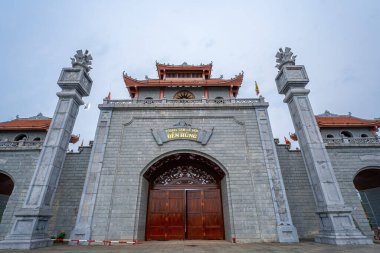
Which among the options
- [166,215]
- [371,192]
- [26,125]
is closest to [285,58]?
[166,215]

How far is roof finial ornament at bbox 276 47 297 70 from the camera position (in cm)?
1088

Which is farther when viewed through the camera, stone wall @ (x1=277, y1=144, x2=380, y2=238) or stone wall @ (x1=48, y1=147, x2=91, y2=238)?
stone wall @ (x1=277, y1=144, x2=380, y2=238)

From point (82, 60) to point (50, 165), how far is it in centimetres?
577

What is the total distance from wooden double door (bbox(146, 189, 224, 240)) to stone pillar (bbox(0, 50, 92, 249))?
466cm

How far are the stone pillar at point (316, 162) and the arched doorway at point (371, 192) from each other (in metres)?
8.00

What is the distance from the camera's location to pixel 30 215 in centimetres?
738

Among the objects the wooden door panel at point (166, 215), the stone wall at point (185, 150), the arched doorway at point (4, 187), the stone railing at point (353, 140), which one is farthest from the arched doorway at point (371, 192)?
the arched doorway at point (4, 187)

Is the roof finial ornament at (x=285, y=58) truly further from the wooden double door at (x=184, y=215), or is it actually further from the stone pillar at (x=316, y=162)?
the wooden double door at (x=184, y=215)

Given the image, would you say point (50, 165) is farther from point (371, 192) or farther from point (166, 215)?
point (371, 192)

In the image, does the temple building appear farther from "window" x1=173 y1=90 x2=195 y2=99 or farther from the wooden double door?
"window" x1=173 y1=90 x2=195 y2=99

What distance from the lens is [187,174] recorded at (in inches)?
460

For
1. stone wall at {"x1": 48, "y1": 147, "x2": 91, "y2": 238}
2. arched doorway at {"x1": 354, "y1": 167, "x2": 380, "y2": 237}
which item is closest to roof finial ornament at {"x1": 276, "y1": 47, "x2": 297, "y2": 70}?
arched doorway at {"x1": 354, "y1": 167, "x2": 380, "y2": 237}

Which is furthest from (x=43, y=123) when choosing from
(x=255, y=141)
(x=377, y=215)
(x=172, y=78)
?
(x=377, y=215)

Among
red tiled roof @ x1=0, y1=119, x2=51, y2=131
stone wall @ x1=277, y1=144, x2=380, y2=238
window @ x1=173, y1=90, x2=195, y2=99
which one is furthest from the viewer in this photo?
window @ x1=173, y1=90, x2=195, y2=99
